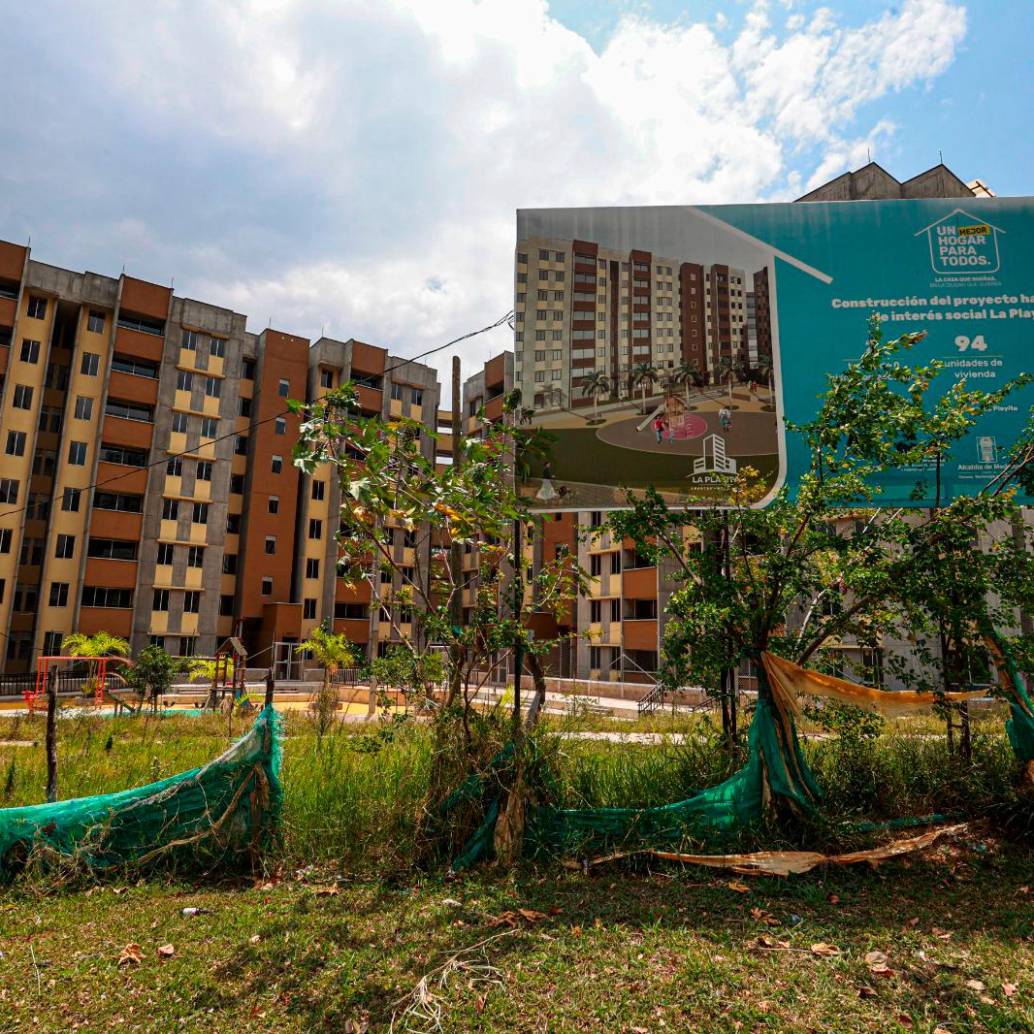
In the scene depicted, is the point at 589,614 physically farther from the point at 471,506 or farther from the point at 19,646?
the point at 471,506

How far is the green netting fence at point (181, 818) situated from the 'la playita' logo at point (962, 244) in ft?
37.0

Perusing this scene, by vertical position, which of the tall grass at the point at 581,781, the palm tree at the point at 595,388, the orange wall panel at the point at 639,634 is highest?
the palm tree at the point at 595,388

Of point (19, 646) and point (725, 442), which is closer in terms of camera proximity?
point (725, 442)

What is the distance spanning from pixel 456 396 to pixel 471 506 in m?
4.34

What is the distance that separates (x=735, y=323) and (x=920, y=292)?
2749 millimetres

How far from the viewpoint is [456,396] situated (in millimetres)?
9805

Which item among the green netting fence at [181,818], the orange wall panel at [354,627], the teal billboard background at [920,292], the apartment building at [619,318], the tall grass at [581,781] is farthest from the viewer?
the orange wall panel at [354,627]

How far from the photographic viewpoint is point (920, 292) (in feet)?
34.6

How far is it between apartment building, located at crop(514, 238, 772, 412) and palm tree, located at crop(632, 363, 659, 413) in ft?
0.11

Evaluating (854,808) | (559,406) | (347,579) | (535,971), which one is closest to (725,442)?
(559,406)

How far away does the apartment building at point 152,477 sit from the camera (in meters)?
34.4

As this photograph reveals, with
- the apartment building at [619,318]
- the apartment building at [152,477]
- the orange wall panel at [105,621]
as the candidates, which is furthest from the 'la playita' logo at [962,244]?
the orange wall panel at [105,621]

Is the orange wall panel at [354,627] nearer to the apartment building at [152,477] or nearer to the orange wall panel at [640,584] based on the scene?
the apartment building at [152,477]

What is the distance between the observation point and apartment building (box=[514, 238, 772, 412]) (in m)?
10.9
